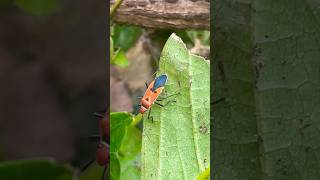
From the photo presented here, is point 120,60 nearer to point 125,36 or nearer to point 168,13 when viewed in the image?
point 125,36

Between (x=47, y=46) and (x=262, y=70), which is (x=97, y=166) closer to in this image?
(x=262, y=70)

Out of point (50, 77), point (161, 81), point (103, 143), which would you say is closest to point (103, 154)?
point (103, 143)

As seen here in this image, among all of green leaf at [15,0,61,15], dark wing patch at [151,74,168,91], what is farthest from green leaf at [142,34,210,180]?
green leaf at [15,0,61,15]

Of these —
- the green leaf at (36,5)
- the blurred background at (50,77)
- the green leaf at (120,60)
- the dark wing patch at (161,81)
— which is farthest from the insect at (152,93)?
the blurred background at (50,77)

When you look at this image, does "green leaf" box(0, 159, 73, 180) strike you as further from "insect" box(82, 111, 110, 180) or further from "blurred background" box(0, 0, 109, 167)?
"blurred background" box(0, 0, 109, 167)

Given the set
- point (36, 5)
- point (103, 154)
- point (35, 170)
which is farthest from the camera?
point (36, 5)

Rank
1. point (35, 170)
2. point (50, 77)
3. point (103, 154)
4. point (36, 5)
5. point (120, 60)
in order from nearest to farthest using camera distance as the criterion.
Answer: point (35, 170)
point (103, 154)
point (120, 60)
point (36, 5)
point (50, 77)
